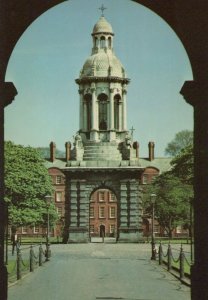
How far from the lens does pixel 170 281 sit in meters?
24.7

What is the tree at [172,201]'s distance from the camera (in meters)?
75.3

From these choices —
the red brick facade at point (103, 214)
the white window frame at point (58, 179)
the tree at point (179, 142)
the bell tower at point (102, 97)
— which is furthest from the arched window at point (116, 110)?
the white window frame at point (58, 179)

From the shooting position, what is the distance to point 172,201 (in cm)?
7600

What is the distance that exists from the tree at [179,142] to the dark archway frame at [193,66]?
73734mm

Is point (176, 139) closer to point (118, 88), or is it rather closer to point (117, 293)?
point (118, 88)

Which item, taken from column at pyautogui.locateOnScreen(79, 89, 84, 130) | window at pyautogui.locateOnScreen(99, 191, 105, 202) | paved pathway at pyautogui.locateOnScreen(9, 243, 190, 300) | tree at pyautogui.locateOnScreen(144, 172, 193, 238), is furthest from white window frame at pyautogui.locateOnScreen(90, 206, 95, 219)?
paved pathway at pyautogui.locateOnScreen(9, 243, 190, 300)

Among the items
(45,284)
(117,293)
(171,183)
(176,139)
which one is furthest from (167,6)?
(176,139)

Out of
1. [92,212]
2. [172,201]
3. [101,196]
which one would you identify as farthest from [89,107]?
[101,196]

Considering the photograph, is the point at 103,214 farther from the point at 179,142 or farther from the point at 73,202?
the point at 73,202

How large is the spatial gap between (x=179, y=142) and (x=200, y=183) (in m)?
79.7

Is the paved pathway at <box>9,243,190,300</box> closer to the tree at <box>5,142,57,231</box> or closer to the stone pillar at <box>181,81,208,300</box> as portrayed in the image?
the stone pillar at <box>181,81,208,300</box>

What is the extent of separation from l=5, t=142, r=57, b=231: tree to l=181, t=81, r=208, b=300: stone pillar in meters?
48.2

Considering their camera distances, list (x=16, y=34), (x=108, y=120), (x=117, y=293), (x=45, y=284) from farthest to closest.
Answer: (x=108, y=120) → (x=45, y=284) → (x=117, y=293) → (x=16, y=34)

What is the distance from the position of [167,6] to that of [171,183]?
61.2 metres
